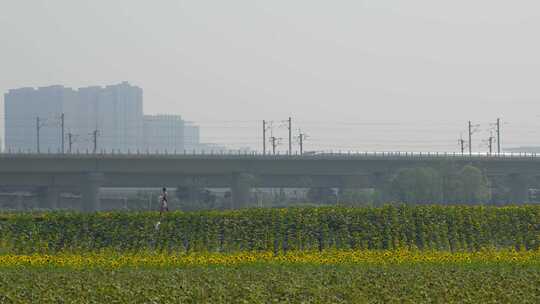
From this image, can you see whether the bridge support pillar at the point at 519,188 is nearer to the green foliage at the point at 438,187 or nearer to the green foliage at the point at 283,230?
the green foliage at the point at 438,187

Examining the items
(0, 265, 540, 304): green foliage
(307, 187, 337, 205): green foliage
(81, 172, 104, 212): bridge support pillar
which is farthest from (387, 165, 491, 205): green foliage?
(0, 265, 540, 304): green foliage

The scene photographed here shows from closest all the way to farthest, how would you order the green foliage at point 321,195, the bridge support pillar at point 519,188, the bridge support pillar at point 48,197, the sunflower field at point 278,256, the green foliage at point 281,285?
1. the green foliage at point 281,285
2. the sunflower field at point 278,256
3. the bridge support pillar at point 519,188
4. the bridge support pillar at point 48,197
5. the green foliage at point 321,195

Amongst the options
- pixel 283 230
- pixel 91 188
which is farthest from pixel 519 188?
pixel 283 230

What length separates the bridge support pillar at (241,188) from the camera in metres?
124

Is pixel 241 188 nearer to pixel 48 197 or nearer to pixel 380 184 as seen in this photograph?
pixel 380 184

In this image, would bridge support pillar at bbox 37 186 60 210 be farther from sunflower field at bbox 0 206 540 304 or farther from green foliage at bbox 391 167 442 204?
sunflower field at bbox 0 206 540 304

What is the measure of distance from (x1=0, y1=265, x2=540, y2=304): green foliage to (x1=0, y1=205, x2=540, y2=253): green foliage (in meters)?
13.6

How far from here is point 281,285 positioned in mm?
23531

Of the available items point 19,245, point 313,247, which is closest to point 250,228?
point 313,247

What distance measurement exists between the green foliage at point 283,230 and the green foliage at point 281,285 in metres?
13.6

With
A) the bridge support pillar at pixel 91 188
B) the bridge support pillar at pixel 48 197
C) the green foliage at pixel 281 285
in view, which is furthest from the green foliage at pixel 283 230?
the bridge support pillar at pixel 48 197

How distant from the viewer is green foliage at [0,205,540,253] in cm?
4328

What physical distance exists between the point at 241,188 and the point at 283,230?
3210 inches

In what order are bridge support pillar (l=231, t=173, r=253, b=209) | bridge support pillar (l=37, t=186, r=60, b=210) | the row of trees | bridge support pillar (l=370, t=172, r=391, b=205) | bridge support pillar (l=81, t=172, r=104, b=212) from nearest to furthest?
the row of trees → bridge support pillar (l=81, t=172, r=104, b=212) → bridge support pillar (l=231, t=173, r=253, b=209) → bridge support pillar (l=370, t=172, r=391, b=205) → bridge support pillar (l=37, t=186, r=60, b=210)
